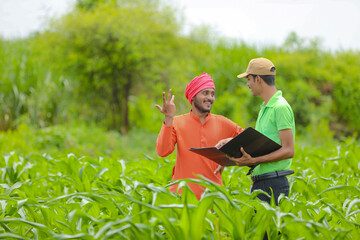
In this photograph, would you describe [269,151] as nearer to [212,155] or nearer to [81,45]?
[212,155]

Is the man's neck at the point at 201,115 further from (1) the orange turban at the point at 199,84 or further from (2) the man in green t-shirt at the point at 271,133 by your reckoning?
(2) the man in green t-shirt at the point at 271,133

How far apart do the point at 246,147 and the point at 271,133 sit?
241 millimetres

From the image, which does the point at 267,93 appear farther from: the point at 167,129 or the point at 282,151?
the point at 167,129

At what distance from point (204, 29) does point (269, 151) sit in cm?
950

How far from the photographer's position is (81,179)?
3.92 metres

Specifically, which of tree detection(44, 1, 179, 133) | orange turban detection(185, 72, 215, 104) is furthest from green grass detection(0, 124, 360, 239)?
tree detection(44, 1, 179, 133)

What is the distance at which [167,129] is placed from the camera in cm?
324

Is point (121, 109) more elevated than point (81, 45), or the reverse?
point (81, 45)

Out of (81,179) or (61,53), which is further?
(61,53)

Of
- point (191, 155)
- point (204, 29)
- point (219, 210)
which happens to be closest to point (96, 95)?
point (204, 29)

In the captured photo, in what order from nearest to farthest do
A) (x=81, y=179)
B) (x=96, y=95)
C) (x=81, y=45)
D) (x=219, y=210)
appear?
(x=219, y=210), (x=81, y=179), (x=81, y=45), (x=96, y=95)

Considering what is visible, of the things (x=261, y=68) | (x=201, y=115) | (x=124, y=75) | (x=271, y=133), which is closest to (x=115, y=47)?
(x=124, y=75)

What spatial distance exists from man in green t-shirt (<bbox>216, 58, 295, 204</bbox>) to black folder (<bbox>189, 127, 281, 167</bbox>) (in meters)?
0.03

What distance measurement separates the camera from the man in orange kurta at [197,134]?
3.30 metres
